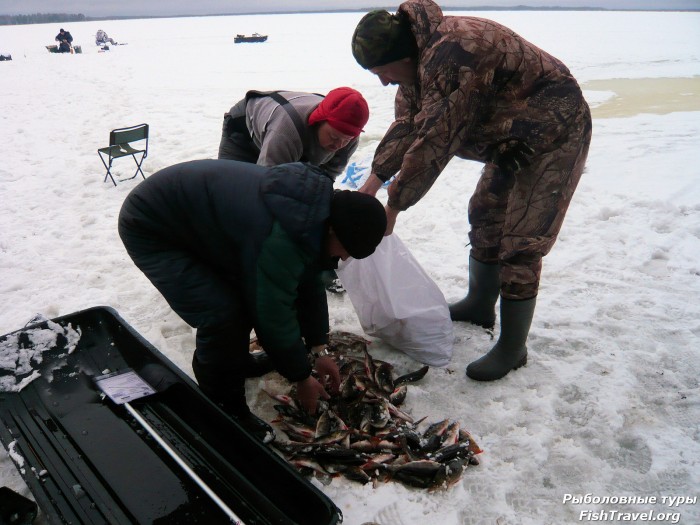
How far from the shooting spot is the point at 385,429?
8.41ft

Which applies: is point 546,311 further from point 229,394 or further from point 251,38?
point 251,38

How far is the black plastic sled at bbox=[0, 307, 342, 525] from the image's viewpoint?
6.93 ft

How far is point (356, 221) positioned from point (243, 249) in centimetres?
50

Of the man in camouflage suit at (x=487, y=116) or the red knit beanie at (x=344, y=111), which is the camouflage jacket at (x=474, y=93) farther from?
the red knit beanie at (x=344, y=111)

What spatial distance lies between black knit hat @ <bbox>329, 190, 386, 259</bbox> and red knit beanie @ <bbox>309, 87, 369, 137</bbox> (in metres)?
0.98

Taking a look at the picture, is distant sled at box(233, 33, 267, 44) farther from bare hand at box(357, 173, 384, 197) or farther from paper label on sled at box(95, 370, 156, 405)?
paper label on sled at box(95, 370, 156, 405)

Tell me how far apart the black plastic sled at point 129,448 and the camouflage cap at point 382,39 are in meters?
1.87

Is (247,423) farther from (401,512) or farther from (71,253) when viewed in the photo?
(71,253)

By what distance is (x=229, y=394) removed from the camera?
2.47 metres

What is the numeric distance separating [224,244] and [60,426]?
139cm

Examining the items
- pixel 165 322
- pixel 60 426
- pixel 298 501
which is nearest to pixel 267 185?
pixel 298 501

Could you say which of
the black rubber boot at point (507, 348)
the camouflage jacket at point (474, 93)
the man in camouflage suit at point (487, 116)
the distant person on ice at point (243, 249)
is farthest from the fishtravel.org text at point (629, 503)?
the camouflage jacket at point (474, 93)

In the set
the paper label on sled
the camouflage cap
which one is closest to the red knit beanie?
the camouflage cap

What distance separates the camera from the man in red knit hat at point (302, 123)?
2656mm
